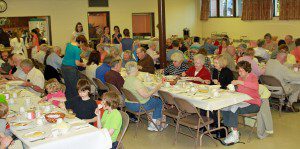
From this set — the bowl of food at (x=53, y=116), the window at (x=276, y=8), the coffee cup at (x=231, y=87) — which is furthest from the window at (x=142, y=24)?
the bowl of food at (x=53, y=116)

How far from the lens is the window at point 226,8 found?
51.2 feet

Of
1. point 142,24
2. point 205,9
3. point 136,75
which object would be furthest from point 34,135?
point 205,9

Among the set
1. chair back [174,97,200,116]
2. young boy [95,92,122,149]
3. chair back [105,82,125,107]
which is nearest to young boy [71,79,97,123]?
young boy [95,92,122,149]

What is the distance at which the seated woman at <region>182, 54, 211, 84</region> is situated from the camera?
6.79m

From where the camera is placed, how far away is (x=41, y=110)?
16.7 ft

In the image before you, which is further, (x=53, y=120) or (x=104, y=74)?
(x=104, y=74)

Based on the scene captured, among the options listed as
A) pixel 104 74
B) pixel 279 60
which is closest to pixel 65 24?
pixel 104 74

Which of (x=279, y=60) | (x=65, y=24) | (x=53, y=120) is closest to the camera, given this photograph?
(x=53, y=120)

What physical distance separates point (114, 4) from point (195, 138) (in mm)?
11380

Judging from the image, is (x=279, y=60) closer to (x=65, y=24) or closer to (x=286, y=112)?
(x=286, y=112)

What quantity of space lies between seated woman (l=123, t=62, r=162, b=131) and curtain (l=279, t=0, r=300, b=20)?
27.5ft

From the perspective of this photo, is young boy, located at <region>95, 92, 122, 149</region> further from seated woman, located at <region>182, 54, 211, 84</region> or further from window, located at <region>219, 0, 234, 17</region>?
window, located at <region>219, 0, 234, 17</region>

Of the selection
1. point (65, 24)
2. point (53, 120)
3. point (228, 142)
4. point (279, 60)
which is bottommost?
point (228, 142)

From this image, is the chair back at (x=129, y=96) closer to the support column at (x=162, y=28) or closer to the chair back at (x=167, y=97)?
the chair back at (x=167, y=97)
